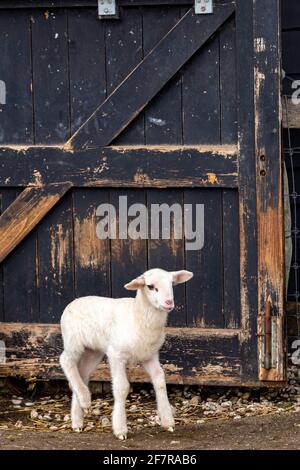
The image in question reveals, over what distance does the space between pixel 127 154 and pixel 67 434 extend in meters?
1.85

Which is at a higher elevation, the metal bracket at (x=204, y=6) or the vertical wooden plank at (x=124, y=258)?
the metal bracket at (x=204, y=6)

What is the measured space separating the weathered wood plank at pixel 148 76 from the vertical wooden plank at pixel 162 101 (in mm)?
66

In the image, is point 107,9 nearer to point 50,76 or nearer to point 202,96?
point 50,76

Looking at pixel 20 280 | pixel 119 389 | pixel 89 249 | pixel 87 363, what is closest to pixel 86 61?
pixel 89 249

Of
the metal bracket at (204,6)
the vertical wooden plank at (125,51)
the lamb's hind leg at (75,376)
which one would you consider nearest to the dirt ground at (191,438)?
the lamb's hind leg at (75,376)

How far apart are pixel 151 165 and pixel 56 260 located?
94 centimetres

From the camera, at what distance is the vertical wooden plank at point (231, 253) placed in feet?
25.3

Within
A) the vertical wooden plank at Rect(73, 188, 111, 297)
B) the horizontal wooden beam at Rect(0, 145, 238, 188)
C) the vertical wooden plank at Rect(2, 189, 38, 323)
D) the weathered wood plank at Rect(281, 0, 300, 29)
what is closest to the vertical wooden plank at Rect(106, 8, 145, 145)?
the horizontal wooden beam at Rect(0, 145, 238, 188)

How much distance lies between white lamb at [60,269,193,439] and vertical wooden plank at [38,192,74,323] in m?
0.64

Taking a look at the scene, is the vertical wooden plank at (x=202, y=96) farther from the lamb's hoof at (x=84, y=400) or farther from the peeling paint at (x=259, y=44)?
the lamb's hoof at (x=84, y=400)

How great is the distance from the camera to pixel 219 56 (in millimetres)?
7609

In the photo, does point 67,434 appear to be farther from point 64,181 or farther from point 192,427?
point 64,181

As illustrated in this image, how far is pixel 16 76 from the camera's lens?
313 inches
